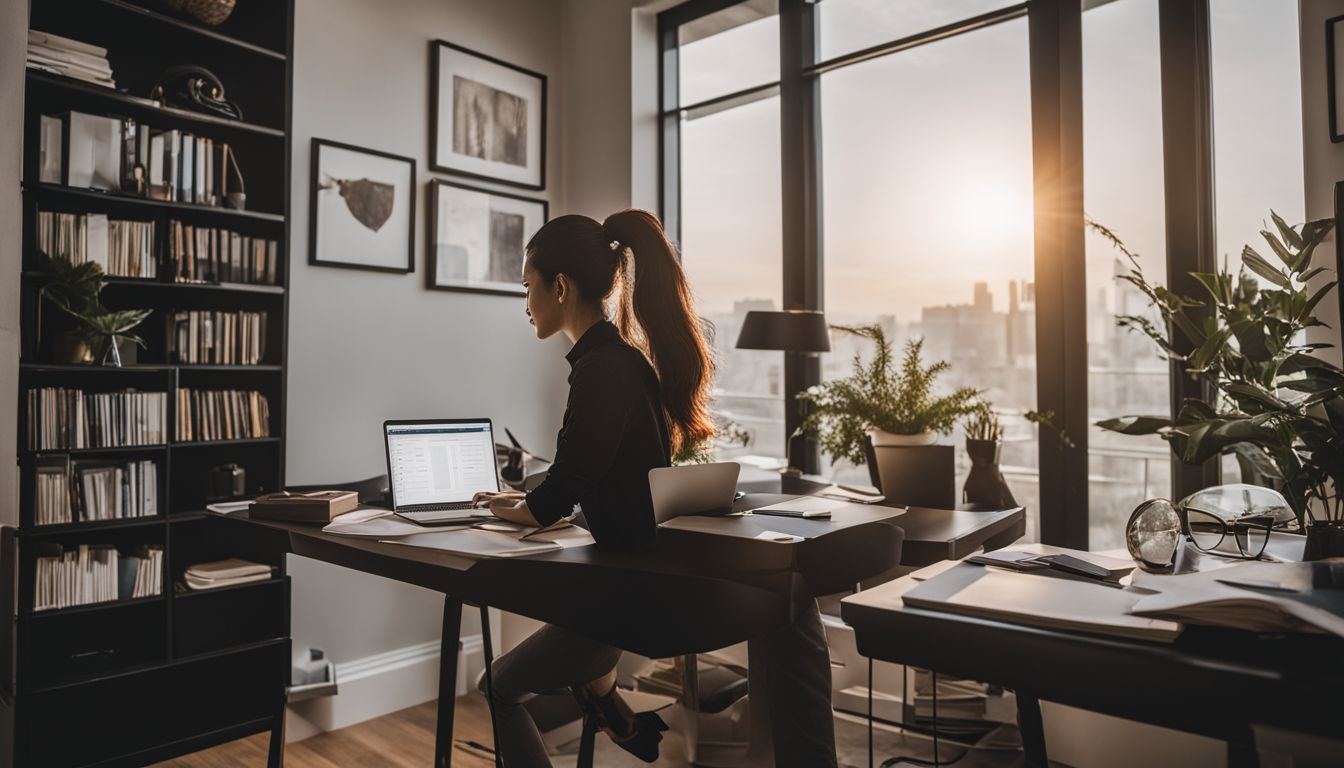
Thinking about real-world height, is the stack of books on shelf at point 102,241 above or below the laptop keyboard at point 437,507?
above

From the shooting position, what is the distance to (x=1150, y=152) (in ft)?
8.34

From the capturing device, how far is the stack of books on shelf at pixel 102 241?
2273mm

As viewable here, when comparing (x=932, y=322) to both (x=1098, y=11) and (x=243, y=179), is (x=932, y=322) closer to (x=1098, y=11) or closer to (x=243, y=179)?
(x=1098, y=11)

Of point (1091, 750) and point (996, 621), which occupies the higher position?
point (996, 621)

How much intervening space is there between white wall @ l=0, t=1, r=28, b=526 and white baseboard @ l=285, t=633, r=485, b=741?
1.23m

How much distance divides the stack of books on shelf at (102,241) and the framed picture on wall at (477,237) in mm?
1126

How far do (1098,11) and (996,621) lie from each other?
8.20 feet

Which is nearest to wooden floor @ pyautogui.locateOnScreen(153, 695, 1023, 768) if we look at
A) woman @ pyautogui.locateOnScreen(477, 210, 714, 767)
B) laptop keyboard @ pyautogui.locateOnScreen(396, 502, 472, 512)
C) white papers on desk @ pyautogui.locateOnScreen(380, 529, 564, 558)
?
laptop keyboard @ pyautogui.locateOnScreen(396, 502, 472, 512)

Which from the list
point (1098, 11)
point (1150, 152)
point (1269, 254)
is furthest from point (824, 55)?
point (1269, 254)

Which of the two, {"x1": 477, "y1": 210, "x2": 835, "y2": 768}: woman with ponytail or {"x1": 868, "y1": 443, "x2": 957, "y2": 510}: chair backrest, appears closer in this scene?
{"x1": 477, "y1": 210, "x2": 835, "y2": 768}: woman with ponytail

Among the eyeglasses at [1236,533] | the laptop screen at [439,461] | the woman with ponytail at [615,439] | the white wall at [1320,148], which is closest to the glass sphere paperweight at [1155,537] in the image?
the eyeglasses at [1236,533]

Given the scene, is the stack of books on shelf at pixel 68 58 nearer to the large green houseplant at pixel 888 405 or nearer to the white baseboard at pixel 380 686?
the white baseboard at pixel 380 686

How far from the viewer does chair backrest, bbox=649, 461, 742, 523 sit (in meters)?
1.57

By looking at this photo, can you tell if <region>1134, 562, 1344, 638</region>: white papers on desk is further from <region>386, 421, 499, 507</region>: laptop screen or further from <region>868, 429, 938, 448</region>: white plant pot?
<region>386, 421, 499, 507</region>: laptop screen
